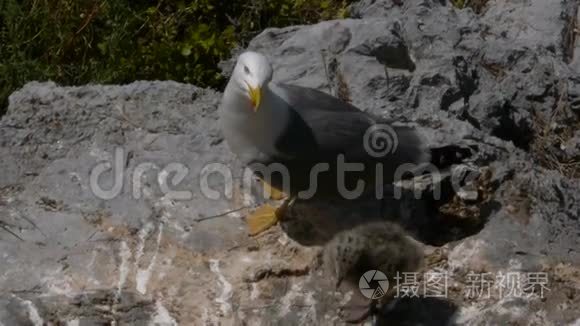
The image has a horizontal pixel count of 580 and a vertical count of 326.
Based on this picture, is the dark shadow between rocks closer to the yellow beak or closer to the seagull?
the seagull

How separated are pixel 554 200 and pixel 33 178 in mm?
2000

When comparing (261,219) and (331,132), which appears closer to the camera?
(331,132)

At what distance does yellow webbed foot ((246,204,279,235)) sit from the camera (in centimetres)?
396

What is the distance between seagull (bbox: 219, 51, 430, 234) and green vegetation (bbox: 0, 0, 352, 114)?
1.67 meters

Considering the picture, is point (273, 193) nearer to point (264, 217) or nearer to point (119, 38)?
point (264, 217)

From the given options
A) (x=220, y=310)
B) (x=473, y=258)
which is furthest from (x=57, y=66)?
(x=473, y=258)

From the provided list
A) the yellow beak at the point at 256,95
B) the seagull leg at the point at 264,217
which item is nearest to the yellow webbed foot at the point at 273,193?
the seagull leg at the point at 264,217

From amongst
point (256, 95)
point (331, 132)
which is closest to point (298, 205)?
point (331, 132)

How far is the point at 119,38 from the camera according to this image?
560cm

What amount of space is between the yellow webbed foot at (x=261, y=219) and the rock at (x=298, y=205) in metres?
0.04

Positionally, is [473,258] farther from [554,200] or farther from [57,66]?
[57,66]

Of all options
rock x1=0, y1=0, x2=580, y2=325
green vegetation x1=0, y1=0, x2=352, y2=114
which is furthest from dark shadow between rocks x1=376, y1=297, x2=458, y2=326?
green vegetation x1=0, y1=0, x2=352, y2=114

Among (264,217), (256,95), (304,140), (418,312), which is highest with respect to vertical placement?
(256,95)

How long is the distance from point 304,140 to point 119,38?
2117mm
